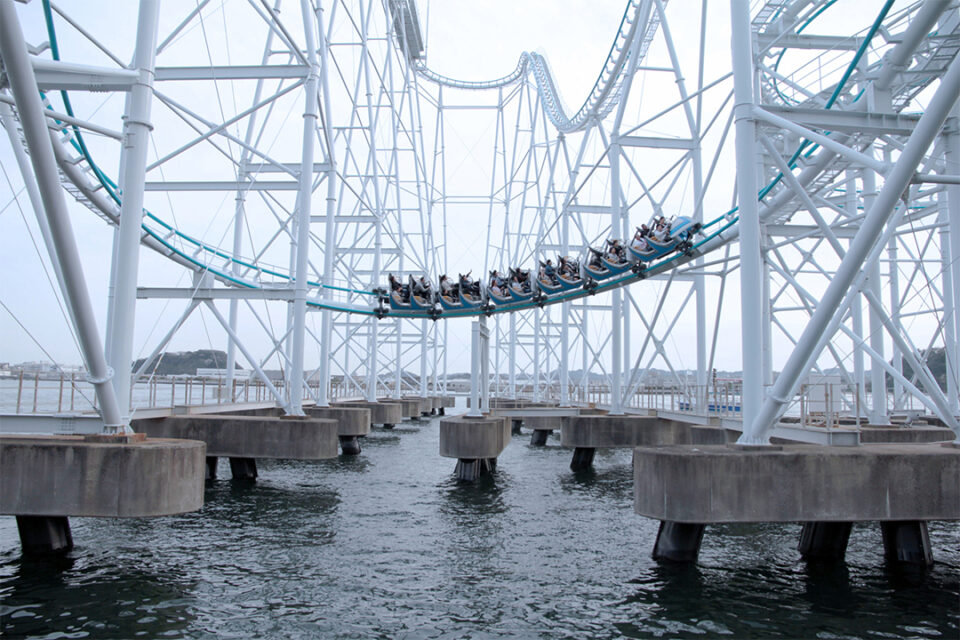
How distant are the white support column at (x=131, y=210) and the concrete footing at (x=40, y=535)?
267cm

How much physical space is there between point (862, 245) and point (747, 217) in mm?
3043

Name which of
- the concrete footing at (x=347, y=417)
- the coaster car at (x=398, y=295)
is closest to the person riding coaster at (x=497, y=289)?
the coaster car at (x=398, y=295)

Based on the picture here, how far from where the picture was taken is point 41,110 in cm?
826

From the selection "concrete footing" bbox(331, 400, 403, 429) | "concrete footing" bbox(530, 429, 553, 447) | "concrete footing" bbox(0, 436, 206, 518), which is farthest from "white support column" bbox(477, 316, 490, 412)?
"concrete footing" bbox(0, 436, 206, 518)

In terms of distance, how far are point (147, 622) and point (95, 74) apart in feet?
26.2

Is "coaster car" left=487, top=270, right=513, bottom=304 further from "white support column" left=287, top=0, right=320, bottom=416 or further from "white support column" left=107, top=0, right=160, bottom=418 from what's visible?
"white support column" left=107, top=0, right=160, bottom=418

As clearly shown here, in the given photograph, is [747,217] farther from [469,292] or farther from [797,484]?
[469,292]

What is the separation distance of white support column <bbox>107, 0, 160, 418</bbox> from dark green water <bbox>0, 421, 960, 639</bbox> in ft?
10.9

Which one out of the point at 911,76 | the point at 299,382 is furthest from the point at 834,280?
the point at 299,382

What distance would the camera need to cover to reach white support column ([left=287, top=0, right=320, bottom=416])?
896 inches

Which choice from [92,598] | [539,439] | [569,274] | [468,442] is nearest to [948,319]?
[569,274]

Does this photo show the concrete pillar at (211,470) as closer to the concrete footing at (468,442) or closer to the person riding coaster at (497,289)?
the concrete footing at (468,442)

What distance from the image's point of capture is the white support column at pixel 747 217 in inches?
499

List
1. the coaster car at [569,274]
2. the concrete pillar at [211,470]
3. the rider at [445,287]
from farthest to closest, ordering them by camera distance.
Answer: the rider at [445,287], the coaster car at [569,274], the concrete pillar at [211,470]
